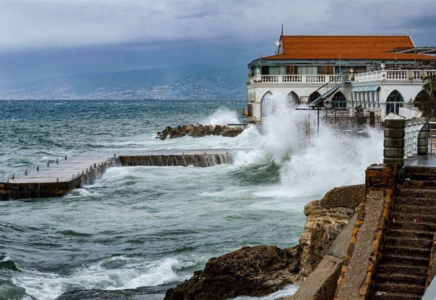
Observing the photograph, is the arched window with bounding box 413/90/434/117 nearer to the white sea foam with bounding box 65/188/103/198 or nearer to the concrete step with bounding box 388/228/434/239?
the white sea foam with bounding box 65/188/103/198

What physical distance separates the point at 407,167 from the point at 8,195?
62.5 ft

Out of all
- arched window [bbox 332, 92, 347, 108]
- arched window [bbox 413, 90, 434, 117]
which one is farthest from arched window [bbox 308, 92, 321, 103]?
arched window [bbox 413, 90, 434, 117]

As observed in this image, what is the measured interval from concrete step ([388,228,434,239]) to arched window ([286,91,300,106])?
128 feet

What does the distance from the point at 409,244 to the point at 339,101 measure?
36.5m

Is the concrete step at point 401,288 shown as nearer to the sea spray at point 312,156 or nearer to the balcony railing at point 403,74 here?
the sea spray at point 312,156

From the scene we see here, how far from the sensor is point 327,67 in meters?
50.6

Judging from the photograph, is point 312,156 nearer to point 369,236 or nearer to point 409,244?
point 409,244

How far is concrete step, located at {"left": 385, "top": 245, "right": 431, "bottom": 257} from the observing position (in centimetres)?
942

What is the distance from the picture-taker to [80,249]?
18500 mm

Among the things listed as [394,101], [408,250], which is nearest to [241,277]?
[408,250]

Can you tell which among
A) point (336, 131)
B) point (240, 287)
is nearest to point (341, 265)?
point (240, 287)

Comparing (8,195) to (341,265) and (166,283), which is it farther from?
(341,265)

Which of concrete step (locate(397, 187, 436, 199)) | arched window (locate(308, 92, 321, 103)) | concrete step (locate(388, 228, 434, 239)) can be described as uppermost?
arched window (locate(308, 92, 321, 103))

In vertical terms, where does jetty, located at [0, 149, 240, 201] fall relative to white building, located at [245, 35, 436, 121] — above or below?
below
